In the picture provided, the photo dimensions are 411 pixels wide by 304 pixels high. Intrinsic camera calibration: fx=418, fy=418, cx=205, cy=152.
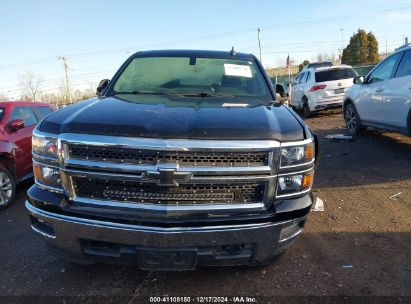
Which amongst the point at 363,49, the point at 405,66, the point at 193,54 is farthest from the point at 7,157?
the point at 363,49

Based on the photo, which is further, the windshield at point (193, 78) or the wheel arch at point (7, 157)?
the wheel arch at point (7, 157)

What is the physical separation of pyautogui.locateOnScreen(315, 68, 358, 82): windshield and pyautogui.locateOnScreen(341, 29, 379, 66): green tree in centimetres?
3502

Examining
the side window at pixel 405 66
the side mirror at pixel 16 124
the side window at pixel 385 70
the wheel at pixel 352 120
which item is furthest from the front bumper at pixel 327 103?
the side mirror at pixel 16 124

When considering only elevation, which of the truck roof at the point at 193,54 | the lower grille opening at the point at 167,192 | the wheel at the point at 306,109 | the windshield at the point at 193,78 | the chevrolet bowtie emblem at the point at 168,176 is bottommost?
the wheel at the point at 306,109

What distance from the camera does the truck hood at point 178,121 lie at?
2.81m

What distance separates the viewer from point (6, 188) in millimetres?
5875

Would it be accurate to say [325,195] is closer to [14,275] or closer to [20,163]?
[14,275]

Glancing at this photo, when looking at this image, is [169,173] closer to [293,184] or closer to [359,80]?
[293,184]

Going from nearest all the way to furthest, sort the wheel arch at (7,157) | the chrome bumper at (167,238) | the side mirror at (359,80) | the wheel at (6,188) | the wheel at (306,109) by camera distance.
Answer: the chrome bumper at (167,238), the wheel at (6,188), the wheel arch at (7,157), the side mirror at (359,80), the wheel at (306,109)

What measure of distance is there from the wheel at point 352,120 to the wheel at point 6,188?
712 cm

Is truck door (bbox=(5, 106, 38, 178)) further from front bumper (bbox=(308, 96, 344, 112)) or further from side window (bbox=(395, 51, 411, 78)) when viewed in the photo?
front bumper (bbox=(308, 96, 344, 112))

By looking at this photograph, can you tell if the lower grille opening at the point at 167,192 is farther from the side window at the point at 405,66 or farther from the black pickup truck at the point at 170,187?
the side window at the point at 405,66

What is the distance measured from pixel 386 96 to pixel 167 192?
610 cm

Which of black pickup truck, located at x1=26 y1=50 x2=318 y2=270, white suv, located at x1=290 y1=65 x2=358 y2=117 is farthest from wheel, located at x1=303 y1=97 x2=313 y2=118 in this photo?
black pickup truck, located at x1=26 y1=50 x2=318 y2=270
